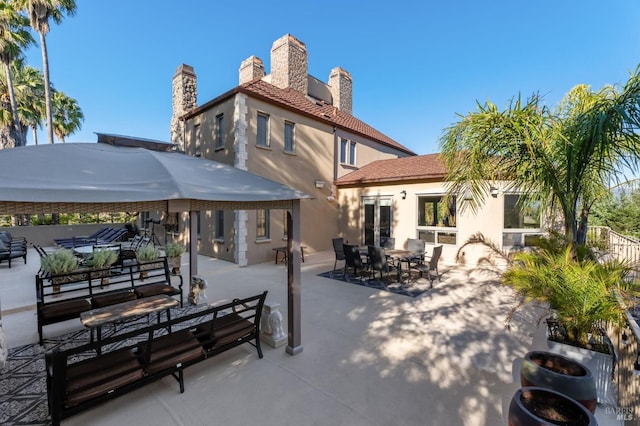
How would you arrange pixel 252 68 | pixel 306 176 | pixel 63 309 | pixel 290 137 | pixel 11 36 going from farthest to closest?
pixel 252 68
pixel 11 36
pixel 306 176
pixel 290 137
pixel 63 309

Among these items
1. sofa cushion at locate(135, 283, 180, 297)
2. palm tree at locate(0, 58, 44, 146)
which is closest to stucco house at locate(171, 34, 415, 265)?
sofa cushion at locate(135, 283, 180, 297)

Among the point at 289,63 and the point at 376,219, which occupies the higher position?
the point at 289,63

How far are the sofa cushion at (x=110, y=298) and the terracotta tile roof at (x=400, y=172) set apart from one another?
32.1 feet

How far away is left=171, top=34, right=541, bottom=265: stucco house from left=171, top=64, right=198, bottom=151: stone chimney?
0.05m

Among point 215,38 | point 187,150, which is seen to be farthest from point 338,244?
point 215,38

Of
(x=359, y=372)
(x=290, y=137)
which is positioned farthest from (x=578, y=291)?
(x=290, y=137)

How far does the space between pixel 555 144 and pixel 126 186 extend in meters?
5.49

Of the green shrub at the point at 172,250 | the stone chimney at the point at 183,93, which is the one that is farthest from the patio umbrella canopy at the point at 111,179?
the stone chimney at the point at 183,93

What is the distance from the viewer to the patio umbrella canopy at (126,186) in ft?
8.25

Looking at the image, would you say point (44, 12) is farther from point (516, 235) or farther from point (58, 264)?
point (516, 235)

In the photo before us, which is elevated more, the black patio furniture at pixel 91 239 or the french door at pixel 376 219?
the french door at pixel 376 219

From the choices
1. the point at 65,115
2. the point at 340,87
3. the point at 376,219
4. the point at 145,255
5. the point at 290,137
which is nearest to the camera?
the point at 145,255

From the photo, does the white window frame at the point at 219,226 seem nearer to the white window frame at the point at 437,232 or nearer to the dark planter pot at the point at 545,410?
the white window frame at the point at 437,232

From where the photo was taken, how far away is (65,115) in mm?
20797
